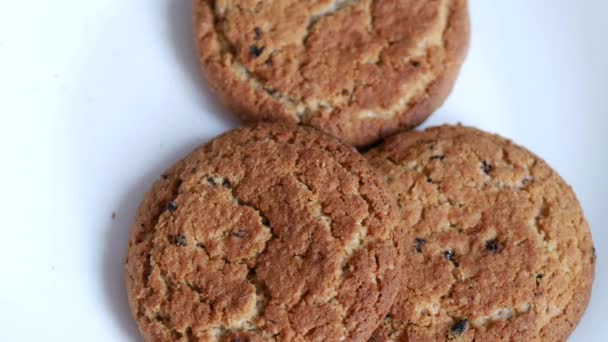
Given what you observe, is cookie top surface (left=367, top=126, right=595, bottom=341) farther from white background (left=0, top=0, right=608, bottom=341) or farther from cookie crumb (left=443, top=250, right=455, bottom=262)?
white background (left=0, top=0, right=608, bottom=341)

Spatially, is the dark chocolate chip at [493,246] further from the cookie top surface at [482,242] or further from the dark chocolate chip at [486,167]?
the dark chocolate chip at [486,167]

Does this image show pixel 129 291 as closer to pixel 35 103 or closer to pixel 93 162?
pixel 93 162

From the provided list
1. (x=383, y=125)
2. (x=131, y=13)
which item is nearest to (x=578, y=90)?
(x=383, y=125)

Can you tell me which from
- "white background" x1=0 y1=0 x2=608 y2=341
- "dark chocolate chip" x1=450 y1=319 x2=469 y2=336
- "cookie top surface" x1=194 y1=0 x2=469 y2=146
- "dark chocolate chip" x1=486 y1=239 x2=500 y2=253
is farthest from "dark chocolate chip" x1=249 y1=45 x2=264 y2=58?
"dark chocolate chip" x1=450 y1=319 x2=469 y2=336

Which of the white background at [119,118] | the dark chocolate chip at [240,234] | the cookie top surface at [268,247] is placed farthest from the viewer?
the white background at [119,118]

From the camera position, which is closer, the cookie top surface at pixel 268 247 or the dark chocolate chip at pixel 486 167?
the cookie top surface at pixel 268 247

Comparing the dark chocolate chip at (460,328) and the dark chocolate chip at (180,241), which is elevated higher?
the dark chocolate chip at (180,241)

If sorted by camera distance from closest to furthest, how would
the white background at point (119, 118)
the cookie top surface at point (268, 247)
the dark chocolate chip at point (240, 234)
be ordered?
the cookie top surface at point (268, 247), the dark chocolate chip at point (240, 234), the white background at point (119, 118)

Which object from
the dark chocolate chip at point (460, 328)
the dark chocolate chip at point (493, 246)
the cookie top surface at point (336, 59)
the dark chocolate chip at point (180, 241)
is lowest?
the dark chocolate chip at point (460, 328)

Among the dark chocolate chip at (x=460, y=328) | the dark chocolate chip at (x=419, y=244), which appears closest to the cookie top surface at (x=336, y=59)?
the dark chocolate chip at (x=419, y=244)
